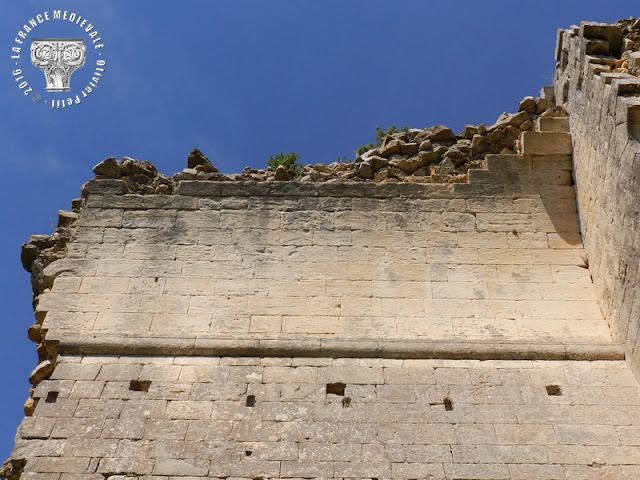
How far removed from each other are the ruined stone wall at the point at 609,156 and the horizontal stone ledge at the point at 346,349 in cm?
48

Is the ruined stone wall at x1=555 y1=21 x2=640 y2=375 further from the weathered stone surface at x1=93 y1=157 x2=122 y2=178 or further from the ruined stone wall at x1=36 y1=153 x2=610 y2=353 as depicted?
the weathered stone surface at x1=93 y1=157 x2=122 y2=178

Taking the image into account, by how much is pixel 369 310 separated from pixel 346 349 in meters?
0.51

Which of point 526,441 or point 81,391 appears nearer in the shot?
point 526,441

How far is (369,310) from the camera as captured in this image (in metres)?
6.77

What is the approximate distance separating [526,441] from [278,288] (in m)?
2.41

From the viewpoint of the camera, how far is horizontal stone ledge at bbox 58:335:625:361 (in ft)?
20.9

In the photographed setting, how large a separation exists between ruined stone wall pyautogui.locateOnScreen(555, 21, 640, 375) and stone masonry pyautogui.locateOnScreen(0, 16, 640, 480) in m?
0.03

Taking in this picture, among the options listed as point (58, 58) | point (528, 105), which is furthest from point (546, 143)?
point (58, 58)

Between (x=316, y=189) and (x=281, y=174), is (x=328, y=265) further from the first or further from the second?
(x=281, y=174)

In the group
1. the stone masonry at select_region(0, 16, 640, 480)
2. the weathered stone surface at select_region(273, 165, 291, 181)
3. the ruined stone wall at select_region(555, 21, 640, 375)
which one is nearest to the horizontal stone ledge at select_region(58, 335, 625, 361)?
the stone masonry at select_region(0, 16, 640, 480)

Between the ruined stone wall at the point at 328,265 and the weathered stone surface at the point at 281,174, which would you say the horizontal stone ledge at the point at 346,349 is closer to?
the ruined stone wall at the point at 328,265

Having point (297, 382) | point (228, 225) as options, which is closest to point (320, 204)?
point (228, 225)

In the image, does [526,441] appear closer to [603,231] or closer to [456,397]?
[456,397]

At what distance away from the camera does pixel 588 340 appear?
21.4 ft
